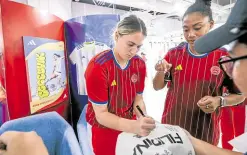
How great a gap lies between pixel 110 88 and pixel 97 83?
13 centimetres

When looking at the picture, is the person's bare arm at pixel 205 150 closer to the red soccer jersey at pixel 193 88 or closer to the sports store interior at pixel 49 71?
the sports store interior at pixel 49 71

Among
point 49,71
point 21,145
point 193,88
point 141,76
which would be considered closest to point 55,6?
point 49,71

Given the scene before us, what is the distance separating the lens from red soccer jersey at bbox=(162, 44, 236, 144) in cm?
142

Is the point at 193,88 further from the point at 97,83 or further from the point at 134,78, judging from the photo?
the point at 97,83

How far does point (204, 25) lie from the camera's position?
4.72ft

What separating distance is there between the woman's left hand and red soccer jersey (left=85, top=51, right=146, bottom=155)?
469 millimetres

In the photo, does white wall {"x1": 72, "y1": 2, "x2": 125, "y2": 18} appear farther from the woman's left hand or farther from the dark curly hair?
the woman's left hand

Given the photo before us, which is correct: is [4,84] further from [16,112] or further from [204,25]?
[204,25]

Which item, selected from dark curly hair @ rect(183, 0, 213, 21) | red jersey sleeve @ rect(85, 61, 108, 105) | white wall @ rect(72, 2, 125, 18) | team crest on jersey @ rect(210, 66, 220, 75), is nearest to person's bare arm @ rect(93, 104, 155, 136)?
red jersey sleeve @ rect(85, 61, 108, 105)

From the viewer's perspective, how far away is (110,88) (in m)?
1.45

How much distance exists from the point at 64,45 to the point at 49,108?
854mm

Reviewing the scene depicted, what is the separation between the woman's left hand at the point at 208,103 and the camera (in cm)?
133

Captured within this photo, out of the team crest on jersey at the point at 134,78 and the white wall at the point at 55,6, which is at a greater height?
the white wall at the point at 55,6

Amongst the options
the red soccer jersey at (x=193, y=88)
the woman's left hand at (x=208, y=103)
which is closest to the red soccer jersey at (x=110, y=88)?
the red soccer jersey at (x=193, y=88)
